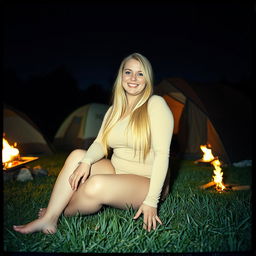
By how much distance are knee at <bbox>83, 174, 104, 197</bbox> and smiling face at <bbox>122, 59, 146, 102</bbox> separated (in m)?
0.64

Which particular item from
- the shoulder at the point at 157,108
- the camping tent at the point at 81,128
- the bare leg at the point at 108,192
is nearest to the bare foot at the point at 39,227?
the bare leg at the point at 108,192

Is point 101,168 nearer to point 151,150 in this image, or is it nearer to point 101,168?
point 101,168

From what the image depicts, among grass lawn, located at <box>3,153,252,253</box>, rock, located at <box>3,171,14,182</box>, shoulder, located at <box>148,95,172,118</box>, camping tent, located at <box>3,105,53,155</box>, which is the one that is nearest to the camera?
grass lawn, located at <box>3,153,252,253</box>

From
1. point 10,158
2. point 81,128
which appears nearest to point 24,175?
point 10,158

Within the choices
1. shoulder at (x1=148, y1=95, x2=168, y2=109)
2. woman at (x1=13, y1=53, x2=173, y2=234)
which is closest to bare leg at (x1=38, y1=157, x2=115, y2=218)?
woman at (x1=13, y1=53, x2=173, y2=234)

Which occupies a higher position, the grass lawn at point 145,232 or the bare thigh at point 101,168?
the bare thigh at point 101,168

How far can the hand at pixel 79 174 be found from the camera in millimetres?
1815

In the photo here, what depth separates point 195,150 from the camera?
6238 mm

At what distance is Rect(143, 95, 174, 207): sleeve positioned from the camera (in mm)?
1722

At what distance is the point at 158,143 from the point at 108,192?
429mm

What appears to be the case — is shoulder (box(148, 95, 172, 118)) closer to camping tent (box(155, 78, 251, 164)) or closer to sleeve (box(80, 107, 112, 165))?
sleeve (box(80, 107, 112, 165))

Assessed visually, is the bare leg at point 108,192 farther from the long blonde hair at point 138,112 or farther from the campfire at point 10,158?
the campfire at point 10,158

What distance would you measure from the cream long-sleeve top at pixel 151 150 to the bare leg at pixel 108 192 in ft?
0.41

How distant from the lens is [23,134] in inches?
259
